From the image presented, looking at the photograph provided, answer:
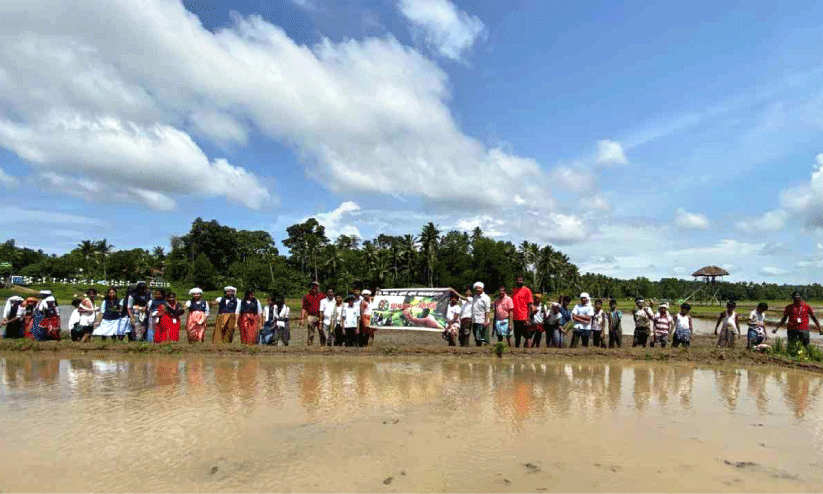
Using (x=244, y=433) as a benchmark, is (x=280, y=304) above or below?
above

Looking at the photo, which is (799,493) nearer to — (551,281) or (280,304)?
(280,304)

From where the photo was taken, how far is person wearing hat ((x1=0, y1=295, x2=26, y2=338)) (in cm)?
1202

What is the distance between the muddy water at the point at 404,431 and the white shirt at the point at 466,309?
2588 millimetres

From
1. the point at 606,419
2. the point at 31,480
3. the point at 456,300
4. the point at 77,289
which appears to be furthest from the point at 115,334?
the point at 77,289

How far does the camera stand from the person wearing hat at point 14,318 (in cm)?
1202

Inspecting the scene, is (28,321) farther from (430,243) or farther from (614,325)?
(430,243)

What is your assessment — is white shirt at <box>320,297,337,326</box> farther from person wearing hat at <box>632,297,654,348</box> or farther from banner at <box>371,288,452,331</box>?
person wearing hat at <box>632,297,654,348</box>

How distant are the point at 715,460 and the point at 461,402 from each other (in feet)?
9.22

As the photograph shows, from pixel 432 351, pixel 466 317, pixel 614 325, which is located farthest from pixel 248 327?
pixel 614 325

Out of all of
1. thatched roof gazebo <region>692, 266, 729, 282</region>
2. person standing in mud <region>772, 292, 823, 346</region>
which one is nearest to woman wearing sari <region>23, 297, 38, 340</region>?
person standing in mud <region>772, 292, 823, 346</region>

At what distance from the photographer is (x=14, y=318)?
39.3 ft

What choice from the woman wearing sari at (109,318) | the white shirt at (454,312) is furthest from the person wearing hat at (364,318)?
the woman wearing sari at (109,318)

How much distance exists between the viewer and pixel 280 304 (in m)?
12.0

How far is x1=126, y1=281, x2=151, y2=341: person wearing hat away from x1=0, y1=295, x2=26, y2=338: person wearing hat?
276cm
